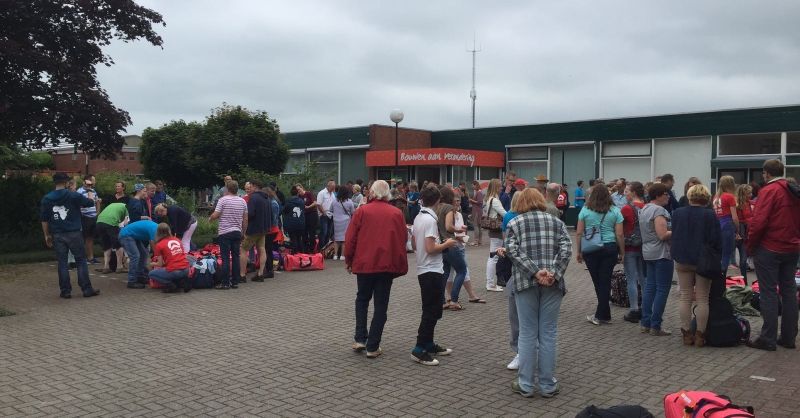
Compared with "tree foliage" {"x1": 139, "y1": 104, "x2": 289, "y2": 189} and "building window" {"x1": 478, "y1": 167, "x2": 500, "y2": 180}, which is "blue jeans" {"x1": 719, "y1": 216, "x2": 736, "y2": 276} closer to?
"building window" {"x1": 478, "y1": 167, "x2": 500, "y2": 180}

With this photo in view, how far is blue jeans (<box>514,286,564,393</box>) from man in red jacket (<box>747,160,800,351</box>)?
2862 millimetres

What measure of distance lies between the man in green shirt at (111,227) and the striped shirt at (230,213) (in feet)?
9.01

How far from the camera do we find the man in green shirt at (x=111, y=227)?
1240 cm

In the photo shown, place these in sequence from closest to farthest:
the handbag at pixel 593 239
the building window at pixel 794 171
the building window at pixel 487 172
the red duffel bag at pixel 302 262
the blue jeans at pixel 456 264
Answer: the handbag at pixel 593 239
the blue jeans at pixel 456 264
the red duffel bag at pixel 302 262
the building window at pixel 794 171
the building window at pixel 487 172

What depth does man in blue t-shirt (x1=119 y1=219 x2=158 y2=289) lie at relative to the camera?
11.2 metres

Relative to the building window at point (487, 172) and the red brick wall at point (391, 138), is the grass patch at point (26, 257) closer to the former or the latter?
the building window at point (487, 172)

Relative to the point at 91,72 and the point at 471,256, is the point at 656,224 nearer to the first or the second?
the point at 471,256

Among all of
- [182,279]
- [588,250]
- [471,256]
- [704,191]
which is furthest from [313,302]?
[471,256]

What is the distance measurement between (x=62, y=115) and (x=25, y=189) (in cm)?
234

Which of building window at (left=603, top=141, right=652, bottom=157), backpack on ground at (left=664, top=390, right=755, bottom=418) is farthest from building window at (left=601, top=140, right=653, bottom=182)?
backpack on ground at (left=664, top=390, right=755, bottom=418)

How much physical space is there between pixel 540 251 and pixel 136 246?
814 cm

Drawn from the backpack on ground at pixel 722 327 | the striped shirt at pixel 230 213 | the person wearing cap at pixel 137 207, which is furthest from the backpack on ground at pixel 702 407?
the person wearing cap at pixel 137 207

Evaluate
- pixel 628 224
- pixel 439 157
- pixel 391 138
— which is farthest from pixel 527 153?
pixel 628 224

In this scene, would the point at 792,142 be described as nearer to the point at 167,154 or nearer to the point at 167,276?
the point at 167,276
